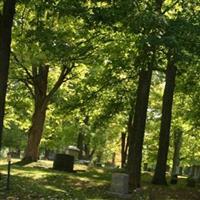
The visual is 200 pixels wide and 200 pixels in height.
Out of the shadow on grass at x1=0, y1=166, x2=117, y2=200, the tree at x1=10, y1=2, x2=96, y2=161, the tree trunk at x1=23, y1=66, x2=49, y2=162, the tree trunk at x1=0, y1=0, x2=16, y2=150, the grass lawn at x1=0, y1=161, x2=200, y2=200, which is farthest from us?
the tree trunk at x1=23, y1=66, x2=49, y2=162

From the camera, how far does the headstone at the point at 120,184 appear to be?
2006 centimetres

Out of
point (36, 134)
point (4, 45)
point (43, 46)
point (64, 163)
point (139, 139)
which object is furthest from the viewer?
point (36, 134)

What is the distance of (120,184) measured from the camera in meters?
20.1

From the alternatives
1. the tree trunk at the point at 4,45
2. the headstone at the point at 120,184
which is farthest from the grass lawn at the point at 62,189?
the tree trunk at the point at 4,45

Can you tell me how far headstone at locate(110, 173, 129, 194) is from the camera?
2006 centimetres

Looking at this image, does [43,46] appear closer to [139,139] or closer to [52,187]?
[52,187]

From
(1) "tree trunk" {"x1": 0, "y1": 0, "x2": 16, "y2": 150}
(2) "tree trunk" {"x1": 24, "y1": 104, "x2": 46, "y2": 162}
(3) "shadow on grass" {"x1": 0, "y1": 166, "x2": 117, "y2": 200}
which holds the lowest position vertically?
(3) "shadow on grass" {"x1": 0, "y1": 166, "x2": 117, "y2": 200}

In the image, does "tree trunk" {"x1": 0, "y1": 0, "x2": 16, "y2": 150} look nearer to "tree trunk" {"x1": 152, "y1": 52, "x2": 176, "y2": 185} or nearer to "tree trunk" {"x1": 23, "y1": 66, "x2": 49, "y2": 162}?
"tree trunk" {"x1": 152, "y1": 52, "x2": 176, "y2": 185}

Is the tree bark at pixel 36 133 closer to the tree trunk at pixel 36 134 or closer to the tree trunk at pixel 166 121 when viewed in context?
the tree trunk at pixel 36 134

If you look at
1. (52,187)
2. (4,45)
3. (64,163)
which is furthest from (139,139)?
(4,45)

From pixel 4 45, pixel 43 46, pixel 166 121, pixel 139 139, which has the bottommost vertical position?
pixel 139 139

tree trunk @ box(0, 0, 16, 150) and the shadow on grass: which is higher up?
tree trunk @ box(0, 0, 16, 150)

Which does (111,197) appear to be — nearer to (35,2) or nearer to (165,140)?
(165,140)

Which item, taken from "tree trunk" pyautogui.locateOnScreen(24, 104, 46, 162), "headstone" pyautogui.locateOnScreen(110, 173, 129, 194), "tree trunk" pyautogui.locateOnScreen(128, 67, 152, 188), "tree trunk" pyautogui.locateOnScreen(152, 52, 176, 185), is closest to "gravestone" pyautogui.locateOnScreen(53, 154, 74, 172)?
"tree trunk" pyautogui.locateOnScreen(24, 104, 46, 162)
